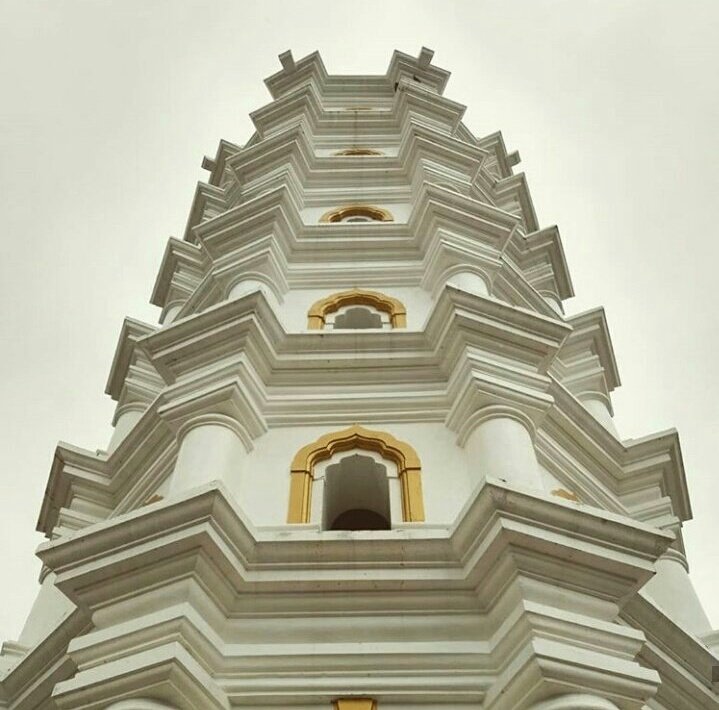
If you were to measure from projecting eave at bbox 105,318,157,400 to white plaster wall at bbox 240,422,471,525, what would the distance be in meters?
6.46

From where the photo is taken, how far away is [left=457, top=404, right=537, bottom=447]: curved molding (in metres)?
11.7

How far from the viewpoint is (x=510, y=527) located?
9.18 meters

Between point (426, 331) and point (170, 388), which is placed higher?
point (426, 331)

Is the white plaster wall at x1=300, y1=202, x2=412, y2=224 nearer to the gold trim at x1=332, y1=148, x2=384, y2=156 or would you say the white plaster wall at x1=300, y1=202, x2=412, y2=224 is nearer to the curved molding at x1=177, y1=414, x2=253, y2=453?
the gold trim at x1=332, y1=148, x2=384, y2=156

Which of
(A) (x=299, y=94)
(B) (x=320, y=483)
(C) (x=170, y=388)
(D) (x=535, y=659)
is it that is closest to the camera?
(D) (x=535, y=659)

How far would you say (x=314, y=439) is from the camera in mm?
12328

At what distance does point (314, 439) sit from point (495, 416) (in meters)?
2.00

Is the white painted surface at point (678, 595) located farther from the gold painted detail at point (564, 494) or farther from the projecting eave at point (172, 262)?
the projecting eave at point (172, 262)

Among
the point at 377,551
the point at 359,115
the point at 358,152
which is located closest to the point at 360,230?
the point at 358,152

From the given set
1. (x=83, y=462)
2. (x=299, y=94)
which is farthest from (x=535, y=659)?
(x=299, y=94)

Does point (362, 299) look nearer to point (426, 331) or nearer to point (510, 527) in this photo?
point (426, 331)

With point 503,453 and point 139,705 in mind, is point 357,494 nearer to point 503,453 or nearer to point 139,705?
point 503,453

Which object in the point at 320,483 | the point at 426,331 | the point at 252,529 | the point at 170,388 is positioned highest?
the point at 426,331

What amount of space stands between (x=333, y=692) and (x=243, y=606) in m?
1.14
